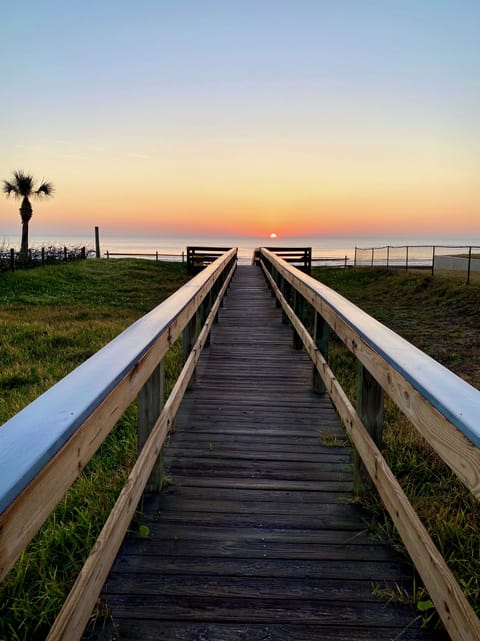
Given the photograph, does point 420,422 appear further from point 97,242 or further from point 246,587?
point 97,242

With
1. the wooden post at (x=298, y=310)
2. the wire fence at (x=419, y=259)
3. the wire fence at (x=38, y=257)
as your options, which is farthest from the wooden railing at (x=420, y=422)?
the wire fence at (x=38, y=257)

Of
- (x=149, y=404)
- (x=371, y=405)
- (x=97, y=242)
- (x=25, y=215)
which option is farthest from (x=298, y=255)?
(x=149, y=404)

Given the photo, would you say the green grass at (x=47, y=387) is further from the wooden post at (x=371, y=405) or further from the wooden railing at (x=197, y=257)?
the wooden railing at (x=197, y=257)

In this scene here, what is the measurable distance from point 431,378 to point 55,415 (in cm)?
99

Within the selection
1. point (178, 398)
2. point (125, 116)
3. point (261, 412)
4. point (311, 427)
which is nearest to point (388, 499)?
point (178, 398)

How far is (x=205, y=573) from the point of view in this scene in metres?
1.88

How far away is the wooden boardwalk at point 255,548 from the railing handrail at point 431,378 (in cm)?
90

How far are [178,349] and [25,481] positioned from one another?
6.50 metres

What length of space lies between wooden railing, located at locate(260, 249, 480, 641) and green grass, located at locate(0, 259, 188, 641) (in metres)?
1.30

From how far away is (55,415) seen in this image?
3.26 feet

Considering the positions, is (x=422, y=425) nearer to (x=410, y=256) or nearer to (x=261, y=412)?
(x=261, y=412)

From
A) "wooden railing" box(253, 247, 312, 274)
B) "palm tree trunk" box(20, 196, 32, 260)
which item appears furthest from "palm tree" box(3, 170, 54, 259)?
"wooden railing" box(253, 247, 312, 274)

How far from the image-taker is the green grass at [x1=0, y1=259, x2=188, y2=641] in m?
1.83

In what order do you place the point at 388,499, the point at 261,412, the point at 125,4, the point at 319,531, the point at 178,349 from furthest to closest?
1. the point at 125,4
2. the point at 178,349
3. the point at 261,412
4. the point at 319,531
5. the point at 388,499
